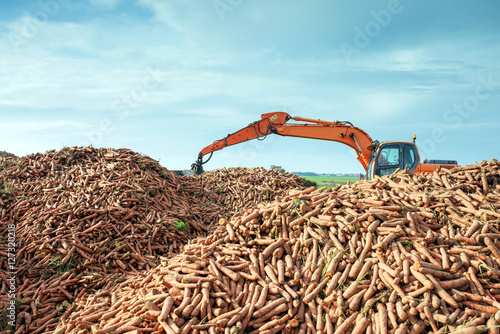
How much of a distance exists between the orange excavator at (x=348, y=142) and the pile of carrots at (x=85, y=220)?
3.63 metres

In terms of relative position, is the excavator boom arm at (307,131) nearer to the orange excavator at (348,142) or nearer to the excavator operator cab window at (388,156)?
the orange excavator at (348,142)

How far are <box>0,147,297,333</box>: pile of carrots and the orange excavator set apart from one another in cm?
363

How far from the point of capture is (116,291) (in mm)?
7121

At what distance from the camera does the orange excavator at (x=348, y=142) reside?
37.5 feet

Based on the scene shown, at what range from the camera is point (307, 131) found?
14531mm

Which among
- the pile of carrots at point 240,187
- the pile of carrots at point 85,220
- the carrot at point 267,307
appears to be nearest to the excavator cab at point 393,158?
the pile of carrots at point 240,187

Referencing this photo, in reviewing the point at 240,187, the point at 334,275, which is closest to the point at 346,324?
the point at 334,275

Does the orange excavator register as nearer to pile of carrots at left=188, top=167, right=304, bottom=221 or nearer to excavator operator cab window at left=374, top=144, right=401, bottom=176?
excavator operator cab window at left=374, top=144, right=401, bottom=176

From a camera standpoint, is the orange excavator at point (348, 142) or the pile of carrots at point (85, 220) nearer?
the pile of carrots at point (85, 220)

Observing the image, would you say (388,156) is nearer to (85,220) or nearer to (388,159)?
(388,159)

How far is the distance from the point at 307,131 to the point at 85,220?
30.4 feet

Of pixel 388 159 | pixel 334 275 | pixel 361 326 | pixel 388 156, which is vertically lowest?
pixel 361 326

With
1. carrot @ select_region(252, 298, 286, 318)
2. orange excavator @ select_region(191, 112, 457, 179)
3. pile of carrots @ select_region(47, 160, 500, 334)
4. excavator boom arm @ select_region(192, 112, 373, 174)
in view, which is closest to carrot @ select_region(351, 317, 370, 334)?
pile of carrots @ select_region(47, 160, 500, 334)

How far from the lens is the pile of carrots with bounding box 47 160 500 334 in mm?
4629
